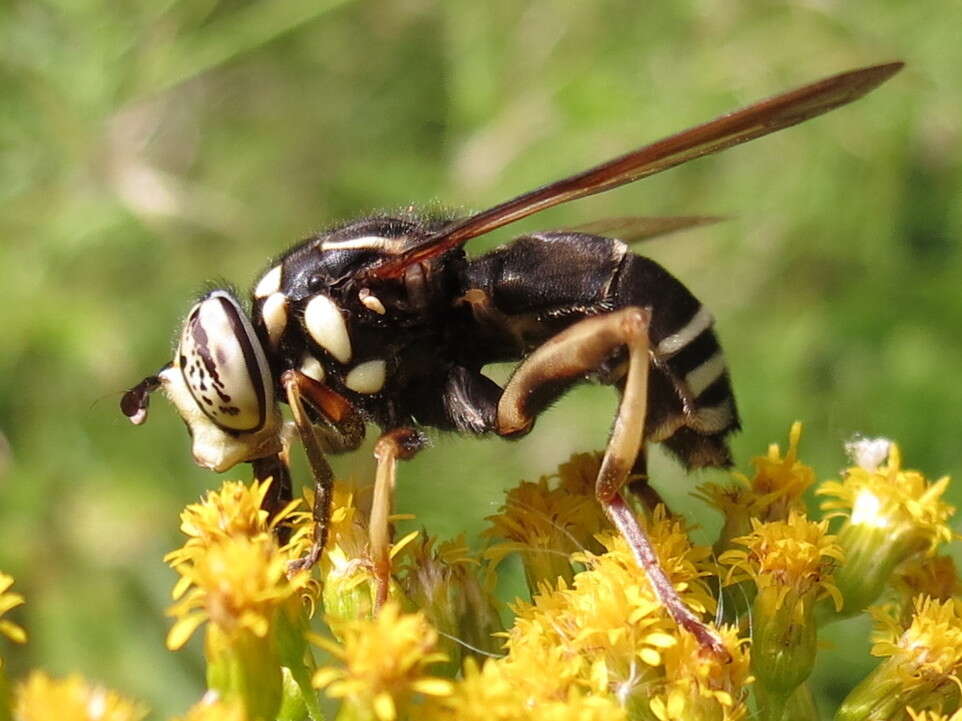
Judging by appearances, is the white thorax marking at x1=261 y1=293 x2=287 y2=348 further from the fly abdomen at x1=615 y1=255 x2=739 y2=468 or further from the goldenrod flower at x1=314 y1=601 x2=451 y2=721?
the goldenrod flower at x1=314 y1=601 x2=451 y2=721

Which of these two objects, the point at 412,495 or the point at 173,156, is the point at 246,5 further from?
the point at 412,495

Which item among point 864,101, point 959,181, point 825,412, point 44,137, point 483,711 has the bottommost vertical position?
point 825,412

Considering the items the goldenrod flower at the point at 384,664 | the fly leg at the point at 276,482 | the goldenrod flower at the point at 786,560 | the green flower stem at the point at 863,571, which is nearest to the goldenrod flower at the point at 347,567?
the fly leg at the point at 276,482

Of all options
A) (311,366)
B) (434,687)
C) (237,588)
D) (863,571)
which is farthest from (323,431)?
(863,571)

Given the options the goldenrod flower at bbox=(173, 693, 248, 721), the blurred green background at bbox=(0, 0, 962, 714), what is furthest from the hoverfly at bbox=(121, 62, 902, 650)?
the blurred green background at bbox=(0, 0, 962, 714)

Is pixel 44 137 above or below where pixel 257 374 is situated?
above

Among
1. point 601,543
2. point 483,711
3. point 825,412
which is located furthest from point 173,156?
point 483,711

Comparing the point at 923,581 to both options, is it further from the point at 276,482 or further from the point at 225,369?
the point at 225,369

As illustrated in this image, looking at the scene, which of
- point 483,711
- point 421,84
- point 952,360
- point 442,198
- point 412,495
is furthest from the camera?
point 421,84

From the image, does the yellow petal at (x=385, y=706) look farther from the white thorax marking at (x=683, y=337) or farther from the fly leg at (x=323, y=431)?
the white thorax marking at (x=683, y=337)
